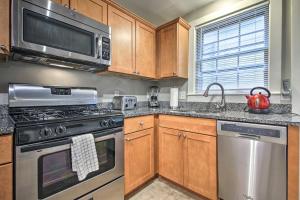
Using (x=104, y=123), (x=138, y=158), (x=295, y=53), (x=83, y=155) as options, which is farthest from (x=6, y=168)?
(x=295, y=53)

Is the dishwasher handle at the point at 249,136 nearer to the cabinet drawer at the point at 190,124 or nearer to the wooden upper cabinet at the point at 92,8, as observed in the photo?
the cabinet drawer at the point at 190,124

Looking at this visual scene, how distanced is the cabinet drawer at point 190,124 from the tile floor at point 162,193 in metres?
0.75

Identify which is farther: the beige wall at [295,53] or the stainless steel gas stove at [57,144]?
the beige wall at [295,53]

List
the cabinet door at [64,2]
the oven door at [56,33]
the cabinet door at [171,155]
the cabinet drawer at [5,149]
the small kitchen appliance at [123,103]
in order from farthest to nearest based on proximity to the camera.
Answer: the small kitchen appliance at [123,103] < the cabinet door at [171,155] < the cabinet door at [64,2] < the oven door at [56,33] < the cabinet drawer at [5,149]

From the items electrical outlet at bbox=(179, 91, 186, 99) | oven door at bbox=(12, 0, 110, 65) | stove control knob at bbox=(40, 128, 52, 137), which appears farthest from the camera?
electrical outlet at bbox=(179, 91, 186, 99)

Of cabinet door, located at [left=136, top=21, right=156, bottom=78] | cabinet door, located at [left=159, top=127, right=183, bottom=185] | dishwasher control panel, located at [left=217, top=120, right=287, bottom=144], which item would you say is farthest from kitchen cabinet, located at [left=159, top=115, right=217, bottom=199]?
cabinet door, located at [left=136, top=21, right=156, bottom=78]

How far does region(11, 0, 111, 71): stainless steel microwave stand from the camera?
3.92 ft

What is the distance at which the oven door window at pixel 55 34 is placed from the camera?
4.05 ft

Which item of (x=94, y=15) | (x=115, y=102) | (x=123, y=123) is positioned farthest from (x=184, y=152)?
(x=94, y=15)

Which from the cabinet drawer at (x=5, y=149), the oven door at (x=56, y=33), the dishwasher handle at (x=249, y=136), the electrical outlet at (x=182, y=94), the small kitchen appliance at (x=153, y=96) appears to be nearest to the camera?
the cabinet drawer at (x=5, y=149)

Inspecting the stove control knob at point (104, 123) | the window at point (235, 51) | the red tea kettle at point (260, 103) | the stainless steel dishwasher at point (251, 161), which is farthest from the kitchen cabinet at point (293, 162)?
the stove control knob at point (104, 123)

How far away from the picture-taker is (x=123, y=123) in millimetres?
1632

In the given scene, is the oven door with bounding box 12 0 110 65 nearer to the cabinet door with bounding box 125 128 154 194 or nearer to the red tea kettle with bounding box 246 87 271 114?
the cabinet door with bounding box 125 128 154 194

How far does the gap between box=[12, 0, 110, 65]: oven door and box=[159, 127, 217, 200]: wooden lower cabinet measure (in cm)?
118
